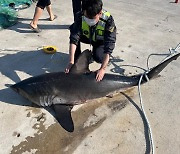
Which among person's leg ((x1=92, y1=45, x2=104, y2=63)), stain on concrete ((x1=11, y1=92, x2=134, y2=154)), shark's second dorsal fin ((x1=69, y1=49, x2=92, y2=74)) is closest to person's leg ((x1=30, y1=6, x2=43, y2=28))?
person's leg ((x1=92, y1=45, x2=104, y2=63))

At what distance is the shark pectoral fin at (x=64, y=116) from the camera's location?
10.6ft

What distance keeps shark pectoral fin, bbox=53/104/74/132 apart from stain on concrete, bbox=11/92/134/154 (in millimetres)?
66

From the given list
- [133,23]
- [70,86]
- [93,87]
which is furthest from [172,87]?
[133,23]

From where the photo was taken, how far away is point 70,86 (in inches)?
137

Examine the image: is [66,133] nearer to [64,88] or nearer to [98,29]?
[64,88]

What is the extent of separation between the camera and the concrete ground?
10.2 feet

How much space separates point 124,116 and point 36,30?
8.67 feet

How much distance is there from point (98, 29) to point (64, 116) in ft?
3.90

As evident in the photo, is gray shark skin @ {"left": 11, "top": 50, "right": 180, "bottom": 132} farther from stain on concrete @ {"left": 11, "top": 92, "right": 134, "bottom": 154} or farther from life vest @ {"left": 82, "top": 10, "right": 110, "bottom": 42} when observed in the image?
life vest @ {"left": 82, "top": 10, "right": 110, "bottom": 42}

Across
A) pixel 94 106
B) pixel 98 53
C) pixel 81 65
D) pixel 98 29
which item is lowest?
pixel 94 106

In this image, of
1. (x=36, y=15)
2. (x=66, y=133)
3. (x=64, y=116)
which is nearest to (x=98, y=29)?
(x=64, y=116)

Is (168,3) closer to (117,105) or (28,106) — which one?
(117,105)

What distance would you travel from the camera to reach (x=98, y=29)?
12.3ft

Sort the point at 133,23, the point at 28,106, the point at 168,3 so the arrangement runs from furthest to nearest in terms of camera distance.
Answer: the point at 168,3
the point at 133,23
the point at 28,106
